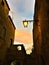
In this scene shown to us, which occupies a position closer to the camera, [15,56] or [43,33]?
[43,33]

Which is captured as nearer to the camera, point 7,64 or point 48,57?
point 48,57

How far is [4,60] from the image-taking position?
20.4 m

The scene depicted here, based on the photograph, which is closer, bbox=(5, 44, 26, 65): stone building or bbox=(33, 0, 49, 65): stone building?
bbox=(33, 0, 49, 65): stone building

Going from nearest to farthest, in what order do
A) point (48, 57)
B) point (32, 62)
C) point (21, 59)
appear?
point (48, 57)
point (32, 62)
point (21, 59)

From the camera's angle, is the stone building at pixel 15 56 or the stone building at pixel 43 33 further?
the stone building at pixel 15 56

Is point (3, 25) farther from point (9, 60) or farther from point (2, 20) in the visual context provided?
point (9, 60)

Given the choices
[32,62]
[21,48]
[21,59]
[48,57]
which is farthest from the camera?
[21,48]

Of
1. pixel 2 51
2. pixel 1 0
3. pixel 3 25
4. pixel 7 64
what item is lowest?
pixel 7 64

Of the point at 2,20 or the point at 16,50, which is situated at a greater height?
the point at 2,20

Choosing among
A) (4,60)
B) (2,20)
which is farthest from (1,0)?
(4,60)

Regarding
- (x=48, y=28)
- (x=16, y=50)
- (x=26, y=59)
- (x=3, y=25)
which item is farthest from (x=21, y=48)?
(x=48, y=28)

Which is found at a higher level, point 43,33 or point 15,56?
point 43,33

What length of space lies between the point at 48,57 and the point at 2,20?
556 inches

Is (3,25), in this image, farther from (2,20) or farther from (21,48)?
(21,48)
